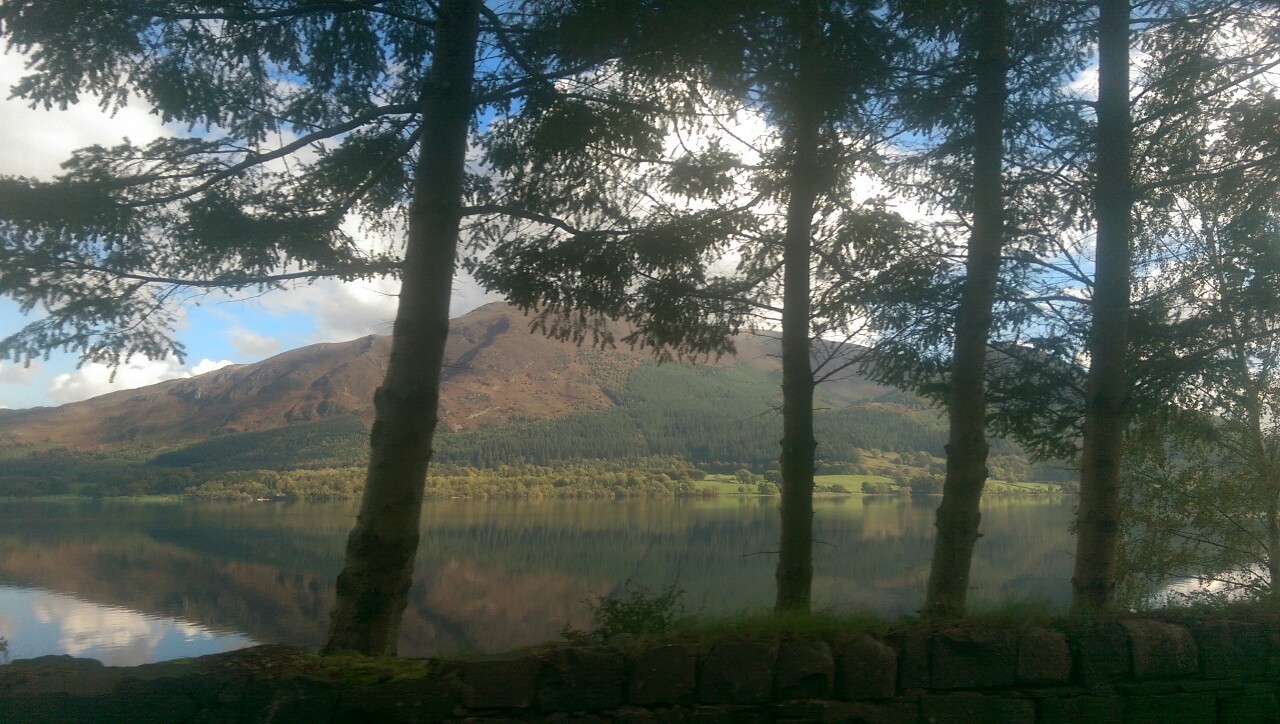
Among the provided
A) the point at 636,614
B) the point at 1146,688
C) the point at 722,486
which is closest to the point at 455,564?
the point at 722,486

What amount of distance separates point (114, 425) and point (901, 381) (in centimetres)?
3487

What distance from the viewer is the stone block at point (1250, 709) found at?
4.62 meters

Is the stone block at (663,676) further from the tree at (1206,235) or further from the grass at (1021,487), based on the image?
the grass at (1021,487)

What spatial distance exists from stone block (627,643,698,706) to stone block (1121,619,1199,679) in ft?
8.74

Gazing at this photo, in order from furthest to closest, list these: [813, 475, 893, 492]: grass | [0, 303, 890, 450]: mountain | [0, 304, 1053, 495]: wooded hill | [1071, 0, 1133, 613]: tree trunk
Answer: [0, 303, 890, 450]: mountain < [0, 304, 1053, 495]: wooded hill < [813, 475, 893, 492]: grass < [1071, 0, 1133, 613]: tree trunk

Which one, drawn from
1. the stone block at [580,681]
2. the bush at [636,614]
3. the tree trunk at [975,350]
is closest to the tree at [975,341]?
the tree trunk at [975,350]

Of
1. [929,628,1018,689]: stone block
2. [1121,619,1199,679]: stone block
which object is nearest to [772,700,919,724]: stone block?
[929,628,1018,689]: stone block

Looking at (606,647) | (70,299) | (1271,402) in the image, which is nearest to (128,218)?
(70,299)

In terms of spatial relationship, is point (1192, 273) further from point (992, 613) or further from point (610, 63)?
point (610, 63)

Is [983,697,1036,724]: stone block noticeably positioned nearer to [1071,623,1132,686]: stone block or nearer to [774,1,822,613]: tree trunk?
[1071,623,1132,686]: stone block

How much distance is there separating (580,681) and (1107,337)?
5.51 metres

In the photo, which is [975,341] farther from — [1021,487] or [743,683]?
[1021,487]

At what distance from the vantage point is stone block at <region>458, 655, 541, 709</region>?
3.67 m

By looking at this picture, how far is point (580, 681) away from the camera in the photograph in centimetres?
375
